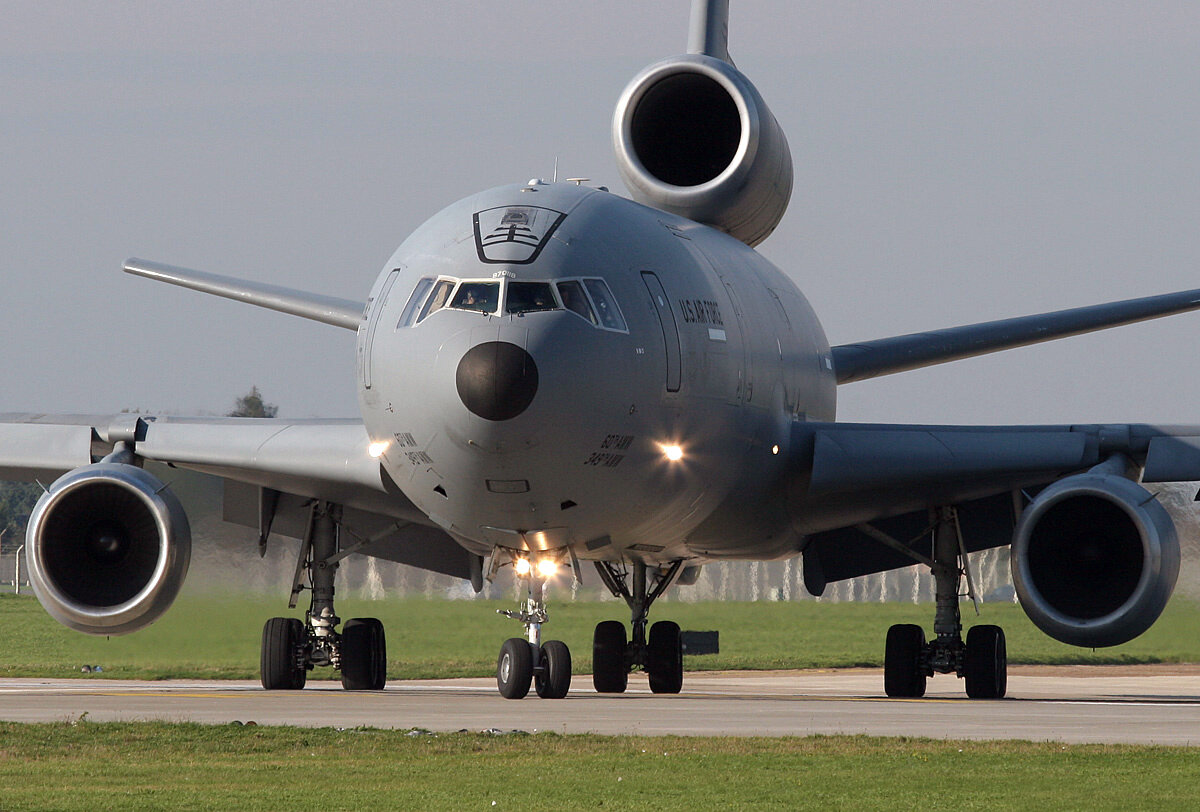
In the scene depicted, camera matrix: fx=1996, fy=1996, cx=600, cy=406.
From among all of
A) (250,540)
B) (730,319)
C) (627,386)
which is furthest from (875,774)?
(250,540)

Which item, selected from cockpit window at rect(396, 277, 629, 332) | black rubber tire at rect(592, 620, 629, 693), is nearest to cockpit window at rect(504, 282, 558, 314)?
cockpit window at rect(396, 277, 629, 332)

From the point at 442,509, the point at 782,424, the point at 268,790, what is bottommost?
the point at 268,790

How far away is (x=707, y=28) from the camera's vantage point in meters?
26.5

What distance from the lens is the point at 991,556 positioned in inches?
1105

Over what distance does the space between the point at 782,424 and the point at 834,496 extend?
932 mm

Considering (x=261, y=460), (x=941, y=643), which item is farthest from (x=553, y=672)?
(x=941, y=643)

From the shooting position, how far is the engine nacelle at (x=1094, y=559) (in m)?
17.2

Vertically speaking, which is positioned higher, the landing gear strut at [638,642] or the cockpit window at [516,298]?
the cockpit window at [516,298]

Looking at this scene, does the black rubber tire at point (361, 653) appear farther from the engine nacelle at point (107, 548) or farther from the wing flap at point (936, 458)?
the wing flap at point (936, 458)

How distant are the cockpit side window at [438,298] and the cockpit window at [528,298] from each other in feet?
1.63

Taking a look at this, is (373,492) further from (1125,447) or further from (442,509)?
(1125,447)

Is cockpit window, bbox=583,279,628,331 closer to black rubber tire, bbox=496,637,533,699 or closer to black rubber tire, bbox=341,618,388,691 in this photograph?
black rubber tire, bbox=496,637,533,699

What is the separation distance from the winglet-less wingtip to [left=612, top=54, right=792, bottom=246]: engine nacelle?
13.8 ft

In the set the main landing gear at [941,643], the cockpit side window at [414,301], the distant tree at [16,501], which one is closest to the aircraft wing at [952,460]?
the main landing gear at [941,643]
